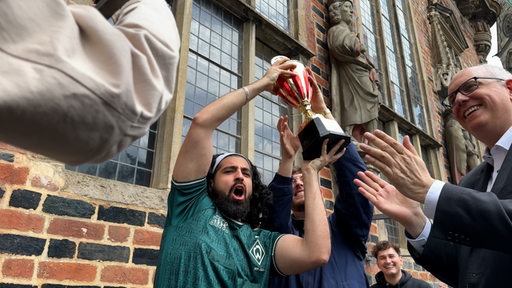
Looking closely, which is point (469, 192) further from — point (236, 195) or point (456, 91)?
point (236, 195)

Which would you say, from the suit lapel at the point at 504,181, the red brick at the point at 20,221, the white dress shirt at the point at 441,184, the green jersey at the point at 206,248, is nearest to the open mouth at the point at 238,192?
the green jersey at the point at 206,248

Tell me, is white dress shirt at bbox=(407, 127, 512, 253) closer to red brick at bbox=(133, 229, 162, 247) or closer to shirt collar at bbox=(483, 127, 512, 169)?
shirt collar at bbox=(483, 127, 512, 169)

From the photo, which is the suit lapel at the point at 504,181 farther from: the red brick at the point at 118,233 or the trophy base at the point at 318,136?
the red brick at the point at 118,233

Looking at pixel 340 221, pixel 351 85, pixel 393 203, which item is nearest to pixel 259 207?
pixel 340 221

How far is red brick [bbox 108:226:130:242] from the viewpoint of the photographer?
227 centimetres

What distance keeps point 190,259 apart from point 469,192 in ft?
3.12

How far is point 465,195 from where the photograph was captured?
1.21 metres

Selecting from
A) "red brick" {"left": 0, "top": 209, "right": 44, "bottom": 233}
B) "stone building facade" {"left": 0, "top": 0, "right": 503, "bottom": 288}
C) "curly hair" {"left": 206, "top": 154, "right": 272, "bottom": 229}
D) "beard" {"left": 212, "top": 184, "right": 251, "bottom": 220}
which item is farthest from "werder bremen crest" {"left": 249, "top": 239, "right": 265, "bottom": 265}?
"red brick" {"left": 0, "top": 209, "right": 44, "bottom": 233}

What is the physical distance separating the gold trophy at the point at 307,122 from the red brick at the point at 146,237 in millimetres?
1221

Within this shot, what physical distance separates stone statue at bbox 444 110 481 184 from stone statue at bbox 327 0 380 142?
3388 mm

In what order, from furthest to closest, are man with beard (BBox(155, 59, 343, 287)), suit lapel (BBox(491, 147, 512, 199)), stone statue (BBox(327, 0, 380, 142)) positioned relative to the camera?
stone statue (BBox(327, 0, 380, 142)) < man with beard (BBox(155, 59, 343, 287)) < suit lapel (BBox(491, 147, 512, 199))

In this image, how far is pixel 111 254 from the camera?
2.24 m

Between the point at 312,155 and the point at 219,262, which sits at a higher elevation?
the point at 312,155

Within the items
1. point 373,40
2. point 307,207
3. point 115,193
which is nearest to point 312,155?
point 307,207
